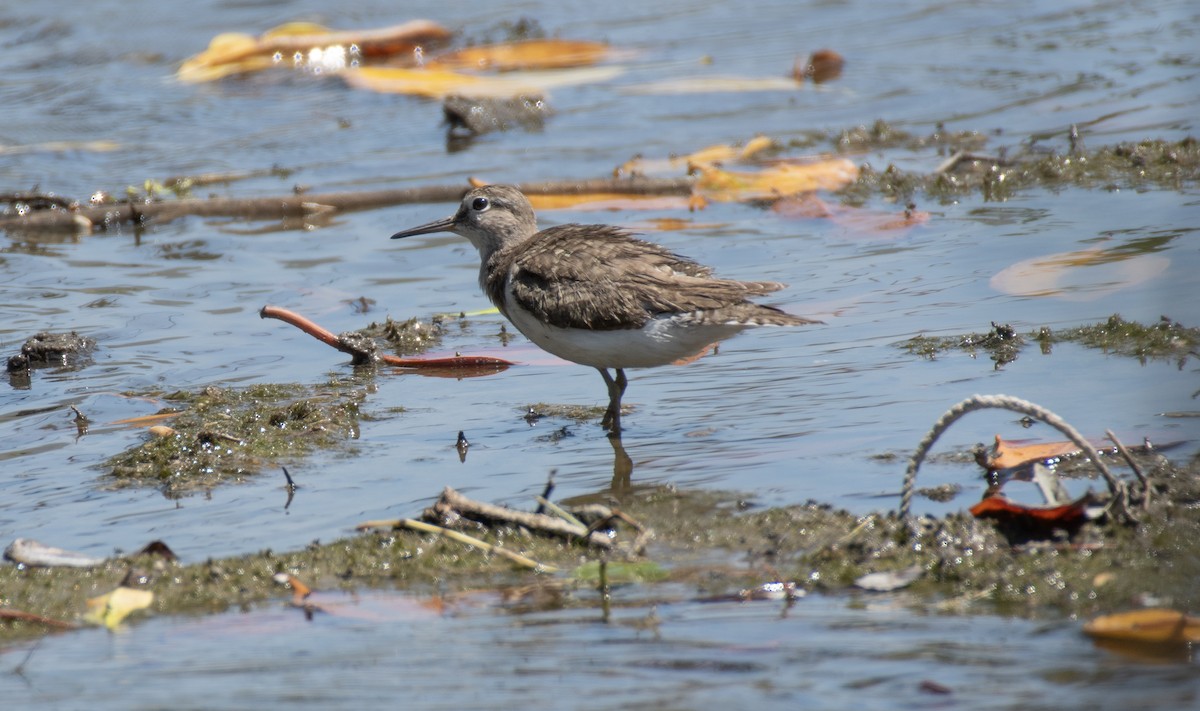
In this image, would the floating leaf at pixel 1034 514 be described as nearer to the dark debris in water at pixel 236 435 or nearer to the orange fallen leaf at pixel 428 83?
the dark debris in water at pixel 236 435

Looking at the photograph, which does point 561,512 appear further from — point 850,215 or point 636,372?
point 850,215

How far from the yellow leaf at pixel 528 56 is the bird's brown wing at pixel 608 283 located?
9448 millimetres

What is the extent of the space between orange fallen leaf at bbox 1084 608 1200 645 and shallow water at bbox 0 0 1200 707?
0.10m

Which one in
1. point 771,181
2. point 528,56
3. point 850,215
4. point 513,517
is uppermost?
point 528,56

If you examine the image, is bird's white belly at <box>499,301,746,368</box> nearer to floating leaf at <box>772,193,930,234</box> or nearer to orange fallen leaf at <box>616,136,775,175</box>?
floating leaf at <box>772,193,930,234</box>

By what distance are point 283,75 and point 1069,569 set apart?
13969 mm

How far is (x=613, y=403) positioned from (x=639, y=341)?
33cm

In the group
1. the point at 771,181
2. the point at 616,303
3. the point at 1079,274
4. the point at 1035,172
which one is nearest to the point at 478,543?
the point at 616,303

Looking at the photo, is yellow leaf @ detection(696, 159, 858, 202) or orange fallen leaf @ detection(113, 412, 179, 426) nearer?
orange fallen leaf @ detection(113, 412, 179, 426)

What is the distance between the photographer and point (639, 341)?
21.6ft

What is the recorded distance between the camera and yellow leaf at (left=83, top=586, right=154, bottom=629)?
4.56 metres

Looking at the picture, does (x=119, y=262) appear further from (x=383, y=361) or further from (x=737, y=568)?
(x=737, y=568)

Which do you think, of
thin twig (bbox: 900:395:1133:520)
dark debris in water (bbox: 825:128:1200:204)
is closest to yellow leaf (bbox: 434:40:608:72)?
dark debris in water (bbox: 825:128:1200:204)

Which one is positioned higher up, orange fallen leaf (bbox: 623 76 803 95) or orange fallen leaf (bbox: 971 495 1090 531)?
orange fallen leaf (bbox: 623 76 803 95)
